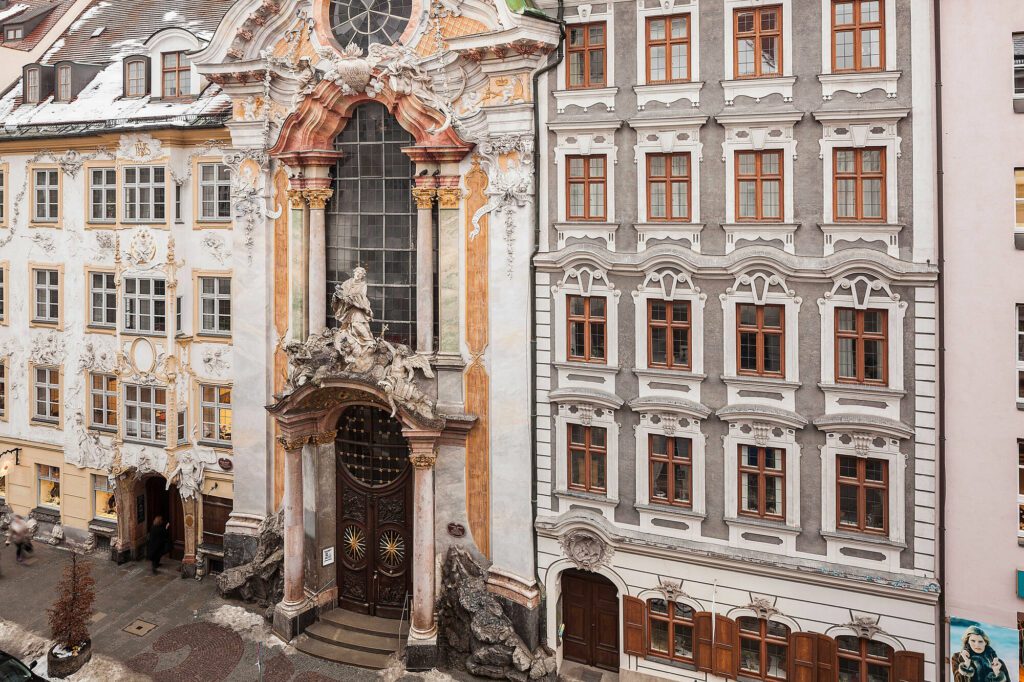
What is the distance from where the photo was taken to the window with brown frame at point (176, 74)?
1077 inches

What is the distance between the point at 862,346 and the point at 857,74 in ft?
20.2

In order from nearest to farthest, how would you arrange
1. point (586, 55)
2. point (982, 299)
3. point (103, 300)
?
point (982, 299) → point (586, 55) → point (103, 300)

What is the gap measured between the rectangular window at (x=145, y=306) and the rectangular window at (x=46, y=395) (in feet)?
16.1

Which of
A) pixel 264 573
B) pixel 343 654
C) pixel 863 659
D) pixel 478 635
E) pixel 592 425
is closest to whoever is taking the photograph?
pixel 863 659

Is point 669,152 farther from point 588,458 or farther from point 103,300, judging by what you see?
point 103,300

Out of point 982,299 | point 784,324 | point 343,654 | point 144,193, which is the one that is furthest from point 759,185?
point 144,193

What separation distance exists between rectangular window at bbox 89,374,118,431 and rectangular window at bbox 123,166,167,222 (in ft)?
19.5

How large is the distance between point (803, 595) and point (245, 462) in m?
17.0

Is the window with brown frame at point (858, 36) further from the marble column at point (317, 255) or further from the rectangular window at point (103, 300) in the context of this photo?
the rectangular window at point (103, 300)

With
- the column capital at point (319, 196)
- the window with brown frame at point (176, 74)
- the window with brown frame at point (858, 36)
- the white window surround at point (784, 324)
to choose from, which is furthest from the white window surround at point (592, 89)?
the window with brown frame at point (176, 74)

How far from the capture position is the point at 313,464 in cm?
2372

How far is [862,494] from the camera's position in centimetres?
1803

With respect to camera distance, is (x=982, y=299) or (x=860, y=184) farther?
(x=860, y=184)


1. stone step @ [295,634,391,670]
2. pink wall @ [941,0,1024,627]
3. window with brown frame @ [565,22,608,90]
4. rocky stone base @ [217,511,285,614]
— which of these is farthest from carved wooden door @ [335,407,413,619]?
pink wall @ [941,0,1024,627]
